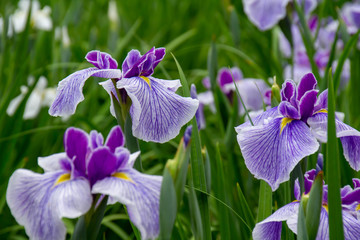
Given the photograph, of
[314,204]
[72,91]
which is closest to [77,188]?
[72,91]

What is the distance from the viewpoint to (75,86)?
974 millimetres

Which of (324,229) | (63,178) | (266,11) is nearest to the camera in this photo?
A: (63,178)

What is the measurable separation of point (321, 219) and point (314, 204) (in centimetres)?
18

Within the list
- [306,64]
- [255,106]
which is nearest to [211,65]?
[255,106]

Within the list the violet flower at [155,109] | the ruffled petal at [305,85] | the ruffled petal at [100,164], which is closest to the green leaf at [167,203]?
the ruffled petal at [100,164]

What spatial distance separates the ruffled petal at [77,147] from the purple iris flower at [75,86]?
12 centimetres

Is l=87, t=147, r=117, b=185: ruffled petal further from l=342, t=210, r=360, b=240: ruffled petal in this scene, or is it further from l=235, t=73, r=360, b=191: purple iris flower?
l=342, t=210, r=360, b=240: ruffled petal

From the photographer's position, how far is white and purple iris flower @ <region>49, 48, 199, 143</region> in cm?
94

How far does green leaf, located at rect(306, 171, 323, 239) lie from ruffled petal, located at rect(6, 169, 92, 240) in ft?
1.13

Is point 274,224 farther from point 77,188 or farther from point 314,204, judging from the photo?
point 77,188

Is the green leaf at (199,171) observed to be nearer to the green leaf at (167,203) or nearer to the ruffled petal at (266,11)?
the green leaf at (167,203)

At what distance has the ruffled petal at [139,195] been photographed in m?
0.73

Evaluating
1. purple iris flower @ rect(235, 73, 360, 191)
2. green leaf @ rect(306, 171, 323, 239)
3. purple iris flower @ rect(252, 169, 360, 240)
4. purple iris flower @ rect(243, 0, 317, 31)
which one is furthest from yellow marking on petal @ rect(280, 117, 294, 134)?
purple iris flower @ rect(243, 0, 317, 31)

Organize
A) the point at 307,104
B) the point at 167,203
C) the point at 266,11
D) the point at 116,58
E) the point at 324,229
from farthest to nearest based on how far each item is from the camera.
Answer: the point at 116,58, the point at 266,11, the point at 307,104, the point at 324,229, the point at 167,203
